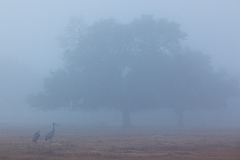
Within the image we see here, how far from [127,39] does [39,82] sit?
47089mm

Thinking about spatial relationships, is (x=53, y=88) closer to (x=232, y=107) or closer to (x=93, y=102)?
(x=93, y=102)

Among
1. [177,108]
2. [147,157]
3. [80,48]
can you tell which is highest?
[80,48]

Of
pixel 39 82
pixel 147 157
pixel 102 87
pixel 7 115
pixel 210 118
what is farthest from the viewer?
pixel 7 115

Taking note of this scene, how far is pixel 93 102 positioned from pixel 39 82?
150 feet

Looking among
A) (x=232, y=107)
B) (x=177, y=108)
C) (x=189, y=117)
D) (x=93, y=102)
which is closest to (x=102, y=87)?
(x=93, y=102)

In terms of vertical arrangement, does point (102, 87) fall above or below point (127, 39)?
below

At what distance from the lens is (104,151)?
31203 mm

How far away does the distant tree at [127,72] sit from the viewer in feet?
241

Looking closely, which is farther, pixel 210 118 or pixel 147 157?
pixel 210 118

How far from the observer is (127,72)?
74438 mm

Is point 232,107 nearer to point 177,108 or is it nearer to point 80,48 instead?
point 177,108

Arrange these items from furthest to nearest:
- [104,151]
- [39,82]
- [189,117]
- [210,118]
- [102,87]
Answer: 1. [39,82]
2. [210,118]
3. [189,117]
4. [102,87]
5. [104,151]

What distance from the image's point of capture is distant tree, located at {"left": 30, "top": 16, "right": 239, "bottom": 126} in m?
73.4

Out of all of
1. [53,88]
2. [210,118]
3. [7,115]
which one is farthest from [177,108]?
[7,115]
